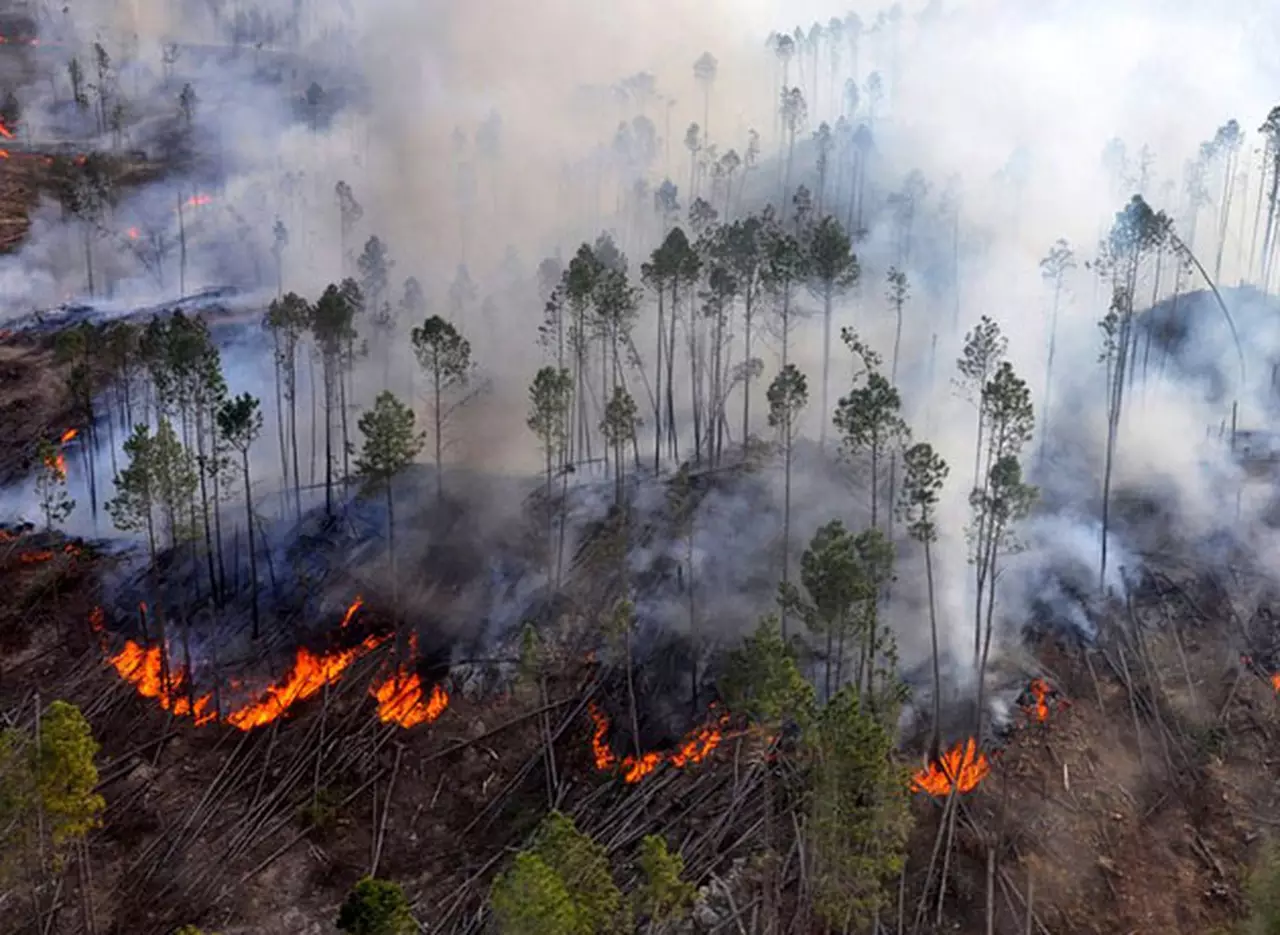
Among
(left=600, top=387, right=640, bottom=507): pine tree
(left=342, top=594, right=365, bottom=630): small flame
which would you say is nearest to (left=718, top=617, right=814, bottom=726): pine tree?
(left=600, top=387, right=640, bottom=507): pine tree

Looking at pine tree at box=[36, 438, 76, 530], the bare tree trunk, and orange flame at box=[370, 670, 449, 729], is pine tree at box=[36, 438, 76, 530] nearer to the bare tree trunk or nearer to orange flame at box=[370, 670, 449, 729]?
orange flame at box=[370, 670, 449, 729]

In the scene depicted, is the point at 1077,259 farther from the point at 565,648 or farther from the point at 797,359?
the point at 565,648

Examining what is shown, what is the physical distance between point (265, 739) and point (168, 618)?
15.3m

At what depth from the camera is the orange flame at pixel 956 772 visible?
1975 inches

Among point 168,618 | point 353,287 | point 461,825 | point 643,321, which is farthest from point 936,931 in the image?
point 643,321

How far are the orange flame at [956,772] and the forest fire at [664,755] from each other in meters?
11.2

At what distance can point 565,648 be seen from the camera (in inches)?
2516

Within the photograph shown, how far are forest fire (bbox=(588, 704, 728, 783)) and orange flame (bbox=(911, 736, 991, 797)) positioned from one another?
36.6 ft

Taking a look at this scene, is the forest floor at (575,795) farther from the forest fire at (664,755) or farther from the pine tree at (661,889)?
the pine tree at (661,889)

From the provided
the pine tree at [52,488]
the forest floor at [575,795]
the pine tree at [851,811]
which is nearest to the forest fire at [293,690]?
the forest floor at [575,795]

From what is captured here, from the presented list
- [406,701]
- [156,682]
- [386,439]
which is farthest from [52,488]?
[406,701]

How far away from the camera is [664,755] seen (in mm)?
55688

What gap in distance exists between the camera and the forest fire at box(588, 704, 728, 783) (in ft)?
180

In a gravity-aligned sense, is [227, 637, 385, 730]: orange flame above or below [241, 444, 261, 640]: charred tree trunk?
below
